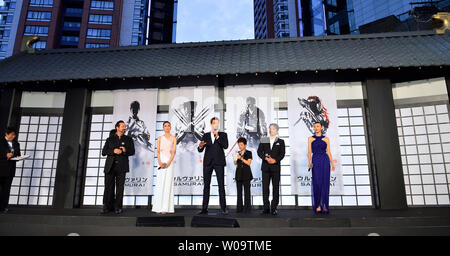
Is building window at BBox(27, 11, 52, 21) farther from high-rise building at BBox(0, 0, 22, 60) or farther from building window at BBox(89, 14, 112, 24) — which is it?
building window at BBox(89, 14, 112, 24)

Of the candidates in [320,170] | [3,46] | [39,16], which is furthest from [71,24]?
[320,170]


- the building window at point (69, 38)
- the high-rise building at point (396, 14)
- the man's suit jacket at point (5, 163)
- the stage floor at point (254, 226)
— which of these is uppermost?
the building window at point (69, 38)

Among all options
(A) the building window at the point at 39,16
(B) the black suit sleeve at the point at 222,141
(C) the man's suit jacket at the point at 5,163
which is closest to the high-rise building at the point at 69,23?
(A) the building window at the point at 39,16

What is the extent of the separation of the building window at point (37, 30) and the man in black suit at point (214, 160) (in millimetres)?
50027

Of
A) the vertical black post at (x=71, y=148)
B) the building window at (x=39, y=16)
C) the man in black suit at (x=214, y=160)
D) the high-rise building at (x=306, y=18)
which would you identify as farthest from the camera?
the high-rise building at (x=306, y=18)

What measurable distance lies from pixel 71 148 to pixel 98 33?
143ft

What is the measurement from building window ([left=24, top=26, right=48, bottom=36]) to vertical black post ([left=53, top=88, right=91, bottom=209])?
45.2 meters

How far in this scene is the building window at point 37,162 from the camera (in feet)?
28.1

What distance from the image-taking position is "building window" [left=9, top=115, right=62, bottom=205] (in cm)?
855

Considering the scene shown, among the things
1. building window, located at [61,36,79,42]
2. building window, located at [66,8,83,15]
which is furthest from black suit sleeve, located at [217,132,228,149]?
building window, located at [66,8,83,15]

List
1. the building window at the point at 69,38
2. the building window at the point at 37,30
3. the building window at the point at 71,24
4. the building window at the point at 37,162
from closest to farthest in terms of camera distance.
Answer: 1. the building window at the point at 37,162
2. the building window at the point at 37,30
3. the building window at the point at 69,38
4. the building window at the point at 71,24

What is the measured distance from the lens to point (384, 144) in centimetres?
752

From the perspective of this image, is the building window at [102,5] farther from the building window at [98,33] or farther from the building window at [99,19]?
the building window at [98,33]

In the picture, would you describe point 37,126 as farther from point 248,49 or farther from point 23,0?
point 23,0
